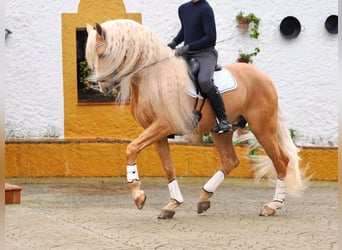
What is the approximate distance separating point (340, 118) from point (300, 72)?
10.3 meters

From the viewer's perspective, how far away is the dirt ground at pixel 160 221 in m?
5.62

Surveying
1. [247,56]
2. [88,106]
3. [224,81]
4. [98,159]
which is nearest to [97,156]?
[98,159]

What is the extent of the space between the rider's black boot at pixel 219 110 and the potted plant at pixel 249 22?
4.84 meters

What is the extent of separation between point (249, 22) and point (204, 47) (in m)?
4.73

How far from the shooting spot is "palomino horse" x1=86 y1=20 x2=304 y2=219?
22.5 feet

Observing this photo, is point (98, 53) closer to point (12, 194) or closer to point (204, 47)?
point (204, 47)

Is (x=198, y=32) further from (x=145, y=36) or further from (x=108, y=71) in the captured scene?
(x=108, y=71)

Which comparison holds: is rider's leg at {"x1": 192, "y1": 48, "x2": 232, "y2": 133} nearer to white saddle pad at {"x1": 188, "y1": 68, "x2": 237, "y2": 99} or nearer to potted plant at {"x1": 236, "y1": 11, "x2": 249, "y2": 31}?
white saddle pad at {"x1": 188, "y1": 68, "x2": 237, "y2": 99}

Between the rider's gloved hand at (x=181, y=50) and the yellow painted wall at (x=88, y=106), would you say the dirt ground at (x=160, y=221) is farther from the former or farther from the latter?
the rider's gloved hand at (x=181, y=50)

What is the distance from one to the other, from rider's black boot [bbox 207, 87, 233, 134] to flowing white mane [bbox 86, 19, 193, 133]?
0.76 ft

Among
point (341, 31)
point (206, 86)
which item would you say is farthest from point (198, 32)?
point (341, 31)

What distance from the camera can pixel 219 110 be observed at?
23.8 ft

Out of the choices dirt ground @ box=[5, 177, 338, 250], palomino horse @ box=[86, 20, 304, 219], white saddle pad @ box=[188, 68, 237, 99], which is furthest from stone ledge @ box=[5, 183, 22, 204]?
white saddle pad @ box=[188, 68, 237, 99]

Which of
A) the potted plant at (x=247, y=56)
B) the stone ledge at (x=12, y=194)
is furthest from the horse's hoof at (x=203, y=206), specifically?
the potted plant at (x=247, y=56)
